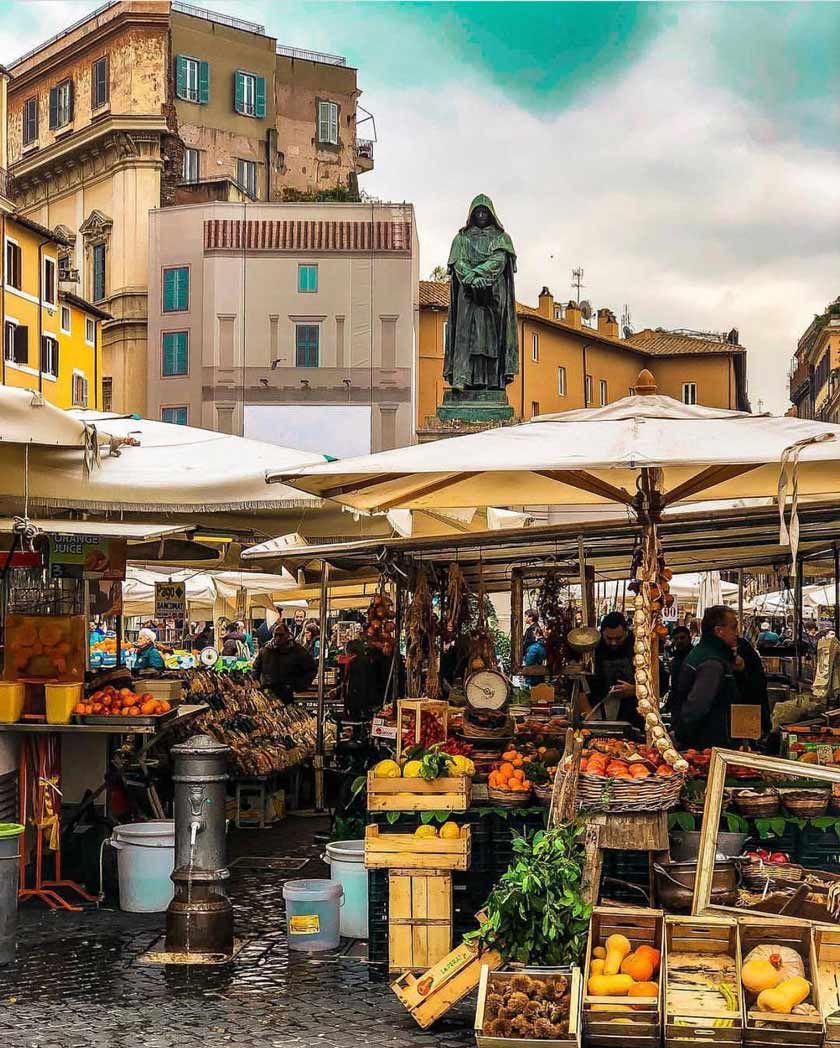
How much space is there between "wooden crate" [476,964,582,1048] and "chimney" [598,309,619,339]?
2835 inches

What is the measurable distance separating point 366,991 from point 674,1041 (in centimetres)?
193

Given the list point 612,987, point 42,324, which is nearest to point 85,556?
point 612,987

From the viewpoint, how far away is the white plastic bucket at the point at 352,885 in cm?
789

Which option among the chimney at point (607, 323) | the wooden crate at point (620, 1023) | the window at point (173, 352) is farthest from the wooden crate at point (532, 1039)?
the chimney at point (607, 323)

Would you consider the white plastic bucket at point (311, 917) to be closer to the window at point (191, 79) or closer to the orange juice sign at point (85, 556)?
the orange juice sign at point (85, 556)

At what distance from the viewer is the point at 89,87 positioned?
184ft

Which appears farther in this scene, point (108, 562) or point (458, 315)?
point (458, 315)

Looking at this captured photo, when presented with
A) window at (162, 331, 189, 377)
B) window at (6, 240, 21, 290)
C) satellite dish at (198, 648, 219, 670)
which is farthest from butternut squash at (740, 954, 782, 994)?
window at (162, 331, 189, 377)

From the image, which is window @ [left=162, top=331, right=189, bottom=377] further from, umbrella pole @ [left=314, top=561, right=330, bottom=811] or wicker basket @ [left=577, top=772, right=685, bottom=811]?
wicker basket @ [left=577, top=772, right=685, bottom=811]

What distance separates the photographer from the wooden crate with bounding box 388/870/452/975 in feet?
22.4

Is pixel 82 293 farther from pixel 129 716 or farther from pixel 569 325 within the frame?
pixel 129 716

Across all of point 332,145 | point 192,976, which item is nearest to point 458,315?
point 192,976

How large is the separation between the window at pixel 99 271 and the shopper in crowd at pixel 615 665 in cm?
4649

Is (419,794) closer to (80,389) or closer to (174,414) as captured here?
(80,389)
